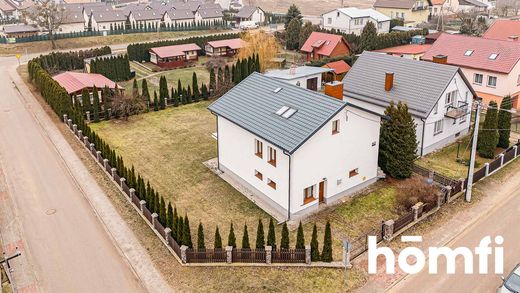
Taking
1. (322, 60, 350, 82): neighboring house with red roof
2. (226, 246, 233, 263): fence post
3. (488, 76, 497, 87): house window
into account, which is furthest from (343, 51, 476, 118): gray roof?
(226, 246, 233, 263): fence post

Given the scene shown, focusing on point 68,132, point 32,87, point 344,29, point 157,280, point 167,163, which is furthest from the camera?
point 344,29

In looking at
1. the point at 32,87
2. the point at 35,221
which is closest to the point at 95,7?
the point at 32,87

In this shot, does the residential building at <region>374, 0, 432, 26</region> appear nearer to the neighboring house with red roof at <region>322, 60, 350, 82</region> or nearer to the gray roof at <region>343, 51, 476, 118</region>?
the neighboring house with red roof at <region>322, 60, 350, 82</region>

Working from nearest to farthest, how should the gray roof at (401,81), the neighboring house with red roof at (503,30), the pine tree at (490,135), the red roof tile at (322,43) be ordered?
the gray roof at (401,81) < the pine tree at (490,135) < the neighboring house with red roof at (503,30) < the red roof tile at (322,43)

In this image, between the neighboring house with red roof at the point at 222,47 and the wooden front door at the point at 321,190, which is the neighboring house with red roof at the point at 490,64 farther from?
the neighboring house with red roof at the point at 222,47

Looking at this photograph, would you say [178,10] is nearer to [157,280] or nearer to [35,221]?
[35,221]

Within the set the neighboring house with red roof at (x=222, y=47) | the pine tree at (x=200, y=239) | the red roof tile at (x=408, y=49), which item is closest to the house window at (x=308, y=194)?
the pine tree at (x=200, y=239)
